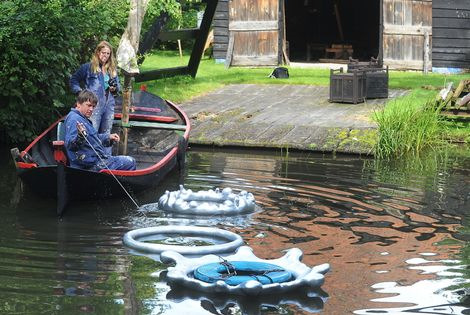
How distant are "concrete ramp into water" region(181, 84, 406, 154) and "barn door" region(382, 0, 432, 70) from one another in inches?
150

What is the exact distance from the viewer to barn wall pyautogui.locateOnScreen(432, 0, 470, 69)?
24.2 metres

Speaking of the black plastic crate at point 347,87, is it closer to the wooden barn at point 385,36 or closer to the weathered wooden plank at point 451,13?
the wooden barn at point 385,36

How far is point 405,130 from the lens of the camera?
54.0 ft

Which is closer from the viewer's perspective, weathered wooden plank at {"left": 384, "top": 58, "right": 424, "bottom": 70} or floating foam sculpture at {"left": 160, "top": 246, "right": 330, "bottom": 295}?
floating foam sculpture at {"left": 160, "top": 246, "right": 330, "bottom": 295}

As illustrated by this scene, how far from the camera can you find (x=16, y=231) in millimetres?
10711

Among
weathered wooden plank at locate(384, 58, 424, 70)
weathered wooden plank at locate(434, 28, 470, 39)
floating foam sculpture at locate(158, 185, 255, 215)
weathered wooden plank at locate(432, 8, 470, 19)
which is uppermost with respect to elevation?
weathered wooden plank at locate(432, 8, 470, 19)

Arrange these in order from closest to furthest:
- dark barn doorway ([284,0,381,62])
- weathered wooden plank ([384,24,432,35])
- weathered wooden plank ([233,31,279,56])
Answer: weathered wooden plank ([384,24,432,35])
weathered wooden plank ([233,31,279,56])
dark barn doorway ([284,0,381,62])

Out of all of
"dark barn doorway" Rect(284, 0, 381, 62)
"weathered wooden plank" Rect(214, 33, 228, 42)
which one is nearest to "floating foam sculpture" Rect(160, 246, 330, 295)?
"weathered wooden plank" Rect(214, 33, 228, 42)

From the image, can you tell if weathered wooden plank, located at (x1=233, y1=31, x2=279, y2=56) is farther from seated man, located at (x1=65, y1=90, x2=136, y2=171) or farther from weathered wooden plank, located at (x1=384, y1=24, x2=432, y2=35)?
seated man, located at (x1=65, y1=90, x2=136, y2=171)

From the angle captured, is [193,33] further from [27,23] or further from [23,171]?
[23,171]

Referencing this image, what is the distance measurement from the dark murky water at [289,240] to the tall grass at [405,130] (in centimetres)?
71

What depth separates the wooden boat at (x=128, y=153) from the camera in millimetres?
11586

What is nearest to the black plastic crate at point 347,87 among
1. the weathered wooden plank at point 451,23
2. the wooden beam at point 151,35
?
the wooden beam at point 151,35

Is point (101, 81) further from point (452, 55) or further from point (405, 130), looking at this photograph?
point (452, 55)
